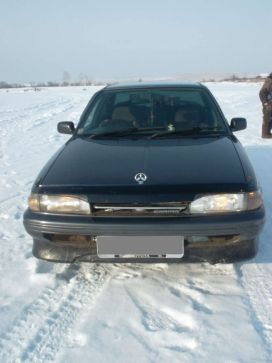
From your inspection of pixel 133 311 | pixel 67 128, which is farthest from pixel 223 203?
pixel 67 128

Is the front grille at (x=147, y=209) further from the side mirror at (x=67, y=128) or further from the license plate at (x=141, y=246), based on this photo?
the side mirror at (x=67, y=128)

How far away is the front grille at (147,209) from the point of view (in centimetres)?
262

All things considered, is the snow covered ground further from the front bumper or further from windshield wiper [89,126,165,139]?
windshield wiper [89,126,165,139]

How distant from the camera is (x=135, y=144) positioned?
136 inches

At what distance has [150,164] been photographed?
117 inches

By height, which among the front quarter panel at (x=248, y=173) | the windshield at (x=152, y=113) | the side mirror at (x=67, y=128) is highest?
the windshield at (x=152, y=113)

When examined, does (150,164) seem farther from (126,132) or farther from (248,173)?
(126,132)

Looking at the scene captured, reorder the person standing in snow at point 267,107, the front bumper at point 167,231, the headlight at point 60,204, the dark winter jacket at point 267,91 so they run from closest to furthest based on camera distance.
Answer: the front bumper at point 167,231
the headlight at point 60,204
the person standing in snow at point 267,107
the dark winter jacket at point 267,91

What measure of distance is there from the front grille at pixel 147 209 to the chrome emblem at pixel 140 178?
0.62ft

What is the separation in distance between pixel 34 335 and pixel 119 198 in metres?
0.96

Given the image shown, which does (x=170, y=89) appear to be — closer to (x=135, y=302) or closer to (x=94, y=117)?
(x=94, y=117)

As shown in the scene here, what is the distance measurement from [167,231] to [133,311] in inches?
21.8

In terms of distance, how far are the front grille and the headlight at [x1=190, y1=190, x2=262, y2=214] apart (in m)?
0.09

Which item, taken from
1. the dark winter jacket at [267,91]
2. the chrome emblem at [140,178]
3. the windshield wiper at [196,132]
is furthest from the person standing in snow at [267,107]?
the chrome emblem at [140,178]
